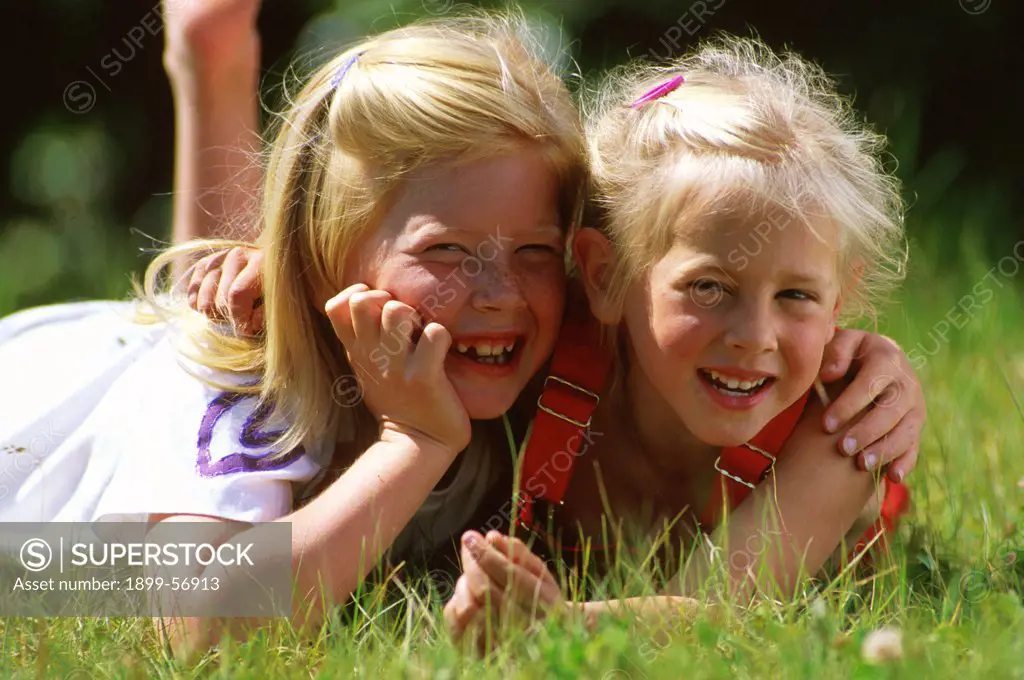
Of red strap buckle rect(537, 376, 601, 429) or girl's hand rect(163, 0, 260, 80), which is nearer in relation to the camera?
red strap buckle rect(537, 376, 601, 429)

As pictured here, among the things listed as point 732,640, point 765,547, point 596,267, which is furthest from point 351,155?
point 732,640

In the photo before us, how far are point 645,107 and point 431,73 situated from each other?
45 cm

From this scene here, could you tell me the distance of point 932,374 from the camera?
3.87m

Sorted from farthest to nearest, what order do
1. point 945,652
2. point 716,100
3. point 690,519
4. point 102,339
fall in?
point 102,339
point 690,519
point 716,100
point 945,652

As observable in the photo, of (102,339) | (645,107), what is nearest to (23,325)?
(102,339)

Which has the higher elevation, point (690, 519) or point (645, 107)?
point (645, 107)

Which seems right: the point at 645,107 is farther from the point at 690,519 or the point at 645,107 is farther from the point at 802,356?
the point at 690,519

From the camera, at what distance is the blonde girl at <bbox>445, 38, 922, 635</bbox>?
7.55 feet

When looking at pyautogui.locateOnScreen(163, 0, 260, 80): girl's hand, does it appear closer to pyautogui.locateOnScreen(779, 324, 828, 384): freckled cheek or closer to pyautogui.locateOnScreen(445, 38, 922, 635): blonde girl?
pyautogui.locateOnScreen(445, 38, 922, 635): blonde girl

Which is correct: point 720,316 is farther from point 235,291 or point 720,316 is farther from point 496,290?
point 235,291

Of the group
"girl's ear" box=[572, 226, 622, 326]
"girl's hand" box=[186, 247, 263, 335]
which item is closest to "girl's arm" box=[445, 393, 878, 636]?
"girl's ear" box=[572, 226, 622, 326]

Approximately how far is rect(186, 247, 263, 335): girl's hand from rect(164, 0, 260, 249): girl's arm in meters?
0.74

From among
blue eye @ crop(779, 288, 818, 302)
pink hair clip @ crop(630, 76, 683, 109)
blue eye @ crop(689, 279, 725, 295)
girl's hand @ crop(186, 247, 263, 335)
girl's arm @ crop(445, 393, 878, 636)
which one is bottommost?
girl's arm @ crop(445, 393, 878, 636)

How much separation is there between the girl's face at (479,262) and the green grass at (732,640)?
20.6 inches
